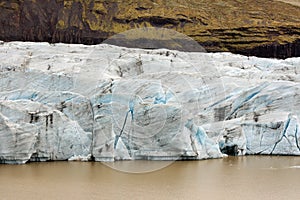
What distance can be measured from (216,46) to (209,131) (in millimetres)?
14468

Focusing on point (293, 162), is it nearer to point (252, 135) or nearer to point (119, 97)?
point (252, 135)

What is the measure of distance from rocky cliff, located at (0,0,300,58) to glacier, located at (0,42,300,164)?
921 centimetres

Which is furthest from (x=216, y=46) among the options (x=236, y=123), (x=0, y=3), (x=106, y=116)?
(x=106, y=116)


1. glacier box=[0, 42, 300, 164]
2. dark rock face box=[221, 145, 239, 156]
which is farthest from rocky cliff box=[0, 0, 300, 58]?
dark rock face box=[221, 145, 239, 156]

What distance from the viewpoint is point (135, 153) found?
11406 millimetres

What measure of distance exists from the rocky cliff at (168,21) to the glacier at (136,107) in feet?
30.2

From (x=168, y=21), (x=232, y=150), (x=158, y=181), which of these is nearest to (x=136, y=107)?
(x=232, y=150)

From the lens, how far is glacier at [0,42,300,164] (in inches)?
440

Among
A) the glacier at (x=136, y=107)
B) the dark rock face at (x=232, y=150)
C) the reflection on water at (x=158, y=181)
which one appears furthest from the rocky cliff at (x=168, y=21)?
the reflection on water at (x=158, y=181)

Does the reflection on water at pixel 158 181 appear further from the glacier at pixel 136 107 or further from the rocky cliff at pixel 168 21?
the rocky cliff at pixel 168 21

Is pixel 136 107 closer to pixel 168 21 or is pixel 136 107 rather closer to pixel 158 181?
pixel 158 181

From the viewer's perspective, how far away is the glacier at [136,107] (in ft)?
36.7

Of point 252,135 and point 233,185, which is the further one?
point 252,135

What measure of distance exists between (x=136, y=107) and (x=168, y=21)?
15106 mm
